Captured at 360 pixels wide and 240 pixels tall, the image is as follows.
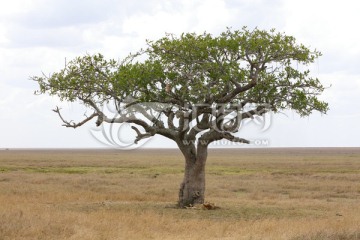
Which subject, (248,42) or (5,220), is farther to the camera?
(248,42)

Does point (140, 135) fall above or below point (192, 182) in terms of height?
above

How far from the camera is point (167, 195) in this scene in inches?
1555

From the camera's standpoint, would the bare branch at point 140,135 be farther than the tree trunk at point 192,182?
No

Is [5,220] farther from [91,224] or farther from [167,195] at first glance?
[167,195]

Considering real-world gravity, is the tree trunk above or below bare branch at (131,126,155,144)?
below

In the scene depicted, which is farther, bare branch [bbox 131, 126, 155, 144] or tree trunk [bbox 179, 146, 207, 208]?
tree trunk [bbox 179, 146, 207, 208]

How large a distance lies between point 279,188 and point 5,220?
1248 inches

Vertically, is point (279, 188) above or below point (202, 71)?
below

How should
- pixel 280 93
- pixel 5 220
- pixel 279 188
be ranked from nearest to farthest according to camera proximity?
1. pixel 5 220
2. pixel 280 93
3. pixel 279 188

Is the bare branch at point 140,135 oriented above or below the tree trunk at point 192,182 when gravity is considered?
above

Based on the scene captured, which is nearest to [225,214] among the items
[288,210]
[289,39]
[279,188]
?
[288,210]

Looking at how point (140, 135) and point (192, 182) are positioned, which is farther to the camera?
point (192, 182)

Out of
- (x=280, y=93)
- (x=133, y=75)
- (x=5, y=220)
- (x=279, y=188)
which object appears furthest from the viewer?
(x=279, y=188)

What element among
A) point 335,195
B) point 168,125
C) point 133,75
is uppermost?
point 133,75
